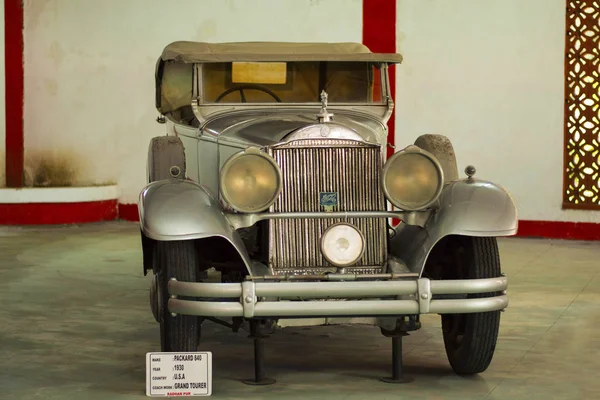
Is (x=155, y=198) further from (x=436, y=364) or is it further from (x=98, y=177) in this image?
(x=98, y=177)

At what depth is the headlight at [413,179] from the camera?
4883 millimetres

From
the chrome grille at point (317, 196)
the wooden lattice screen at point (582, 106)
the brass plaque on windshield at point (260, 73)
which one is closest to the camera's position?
the chrome grille at point (317, 196)

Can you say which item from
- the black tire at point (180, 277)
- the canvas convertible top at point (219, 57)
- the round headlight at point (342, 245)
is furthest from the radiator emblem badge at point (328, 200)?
the canvas convertible top at point (219, 57)

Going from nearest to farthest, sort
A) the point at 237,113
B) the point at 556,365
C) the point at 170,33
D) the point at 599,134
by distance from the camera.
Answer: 1. the point at 556,365
2. the point at 237,113
3. the point at 599,134
4. the point at 170,33

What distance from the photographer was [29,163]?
11.5 metres

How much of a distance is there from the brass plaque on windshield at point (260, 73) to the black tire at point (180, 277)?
157 centimetres

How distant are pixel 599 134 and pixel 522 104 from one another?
762 mm

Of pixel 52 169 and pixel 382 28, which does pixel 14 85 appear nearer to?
pixel 52 169

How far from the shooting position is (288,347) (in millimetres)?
5793

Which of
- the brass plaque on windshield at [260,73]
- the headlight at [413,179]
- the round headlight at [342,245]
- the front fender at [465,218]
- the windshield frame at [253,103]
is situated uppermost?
the brass plaque on windshield at [260,73]

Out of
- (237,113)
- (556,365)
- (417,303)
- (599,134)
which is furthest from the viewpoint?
(599,134)

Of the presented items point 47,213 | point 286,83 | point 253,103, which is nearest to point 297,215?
point 253,103

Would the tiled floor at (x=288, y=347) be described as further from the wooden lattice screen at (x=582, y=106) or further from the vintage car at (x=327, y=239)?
the wooden lattice screen at (x=582, y=106)

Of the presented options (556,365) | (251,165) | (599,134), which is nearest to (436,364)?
(556,365)
